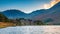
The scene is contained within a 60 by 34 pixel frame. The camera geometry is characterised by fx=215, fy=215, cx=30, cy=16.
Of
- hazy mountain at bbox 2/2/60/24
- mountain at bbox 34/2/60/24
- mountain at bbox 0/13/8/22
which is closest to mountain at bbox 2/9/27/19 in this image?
hazy mountain at bbox 2/2/60/24

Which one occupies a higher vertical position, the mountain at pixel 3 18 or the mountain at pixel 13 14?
the mountain at pixel 13 14

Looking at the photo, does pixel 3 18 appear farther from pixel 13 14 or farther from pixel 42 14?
pixel 42 14

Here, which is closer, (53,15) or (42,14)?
(53,15)

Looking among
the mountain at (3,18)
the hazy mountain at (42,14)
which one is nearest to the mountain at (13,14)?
the hazy mountain at (42,14)

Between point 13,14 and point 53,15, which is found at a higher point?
point 13,14

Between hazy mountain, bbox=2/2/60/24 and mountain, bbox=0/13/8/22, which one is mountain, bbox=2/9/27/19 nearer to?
hazy mountain, bbox=2/2/60/24

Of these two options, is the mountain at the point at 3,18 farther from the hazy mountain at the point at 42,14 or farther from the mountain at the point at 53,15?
the mountain at the point at 53,15

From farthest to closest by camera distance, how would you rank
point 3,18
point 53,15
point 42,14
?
point 42,14 < point 53,15 < point 3,18

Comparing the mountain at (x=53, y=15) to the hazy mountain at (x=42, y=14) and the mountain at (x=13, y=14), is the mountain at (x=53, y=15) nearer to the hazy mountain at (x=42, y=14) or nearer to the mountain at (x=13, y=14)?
the hazy mountain at (x=42, y=14)

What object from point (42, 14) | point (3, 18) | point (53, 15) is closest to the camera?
point (3, 18)

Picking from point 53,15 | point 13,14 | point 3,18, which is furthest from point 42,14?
point 3,18

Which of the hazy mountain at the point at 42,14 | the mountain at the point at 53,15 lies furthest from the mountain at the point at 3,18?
the mountain at the point at 53,15

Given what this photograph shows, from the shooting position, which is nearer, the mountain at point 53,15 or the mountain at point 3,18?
the mountain at point 53,15

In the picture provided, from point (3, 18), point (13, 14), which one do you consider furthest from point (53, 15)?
point (3, 18)
